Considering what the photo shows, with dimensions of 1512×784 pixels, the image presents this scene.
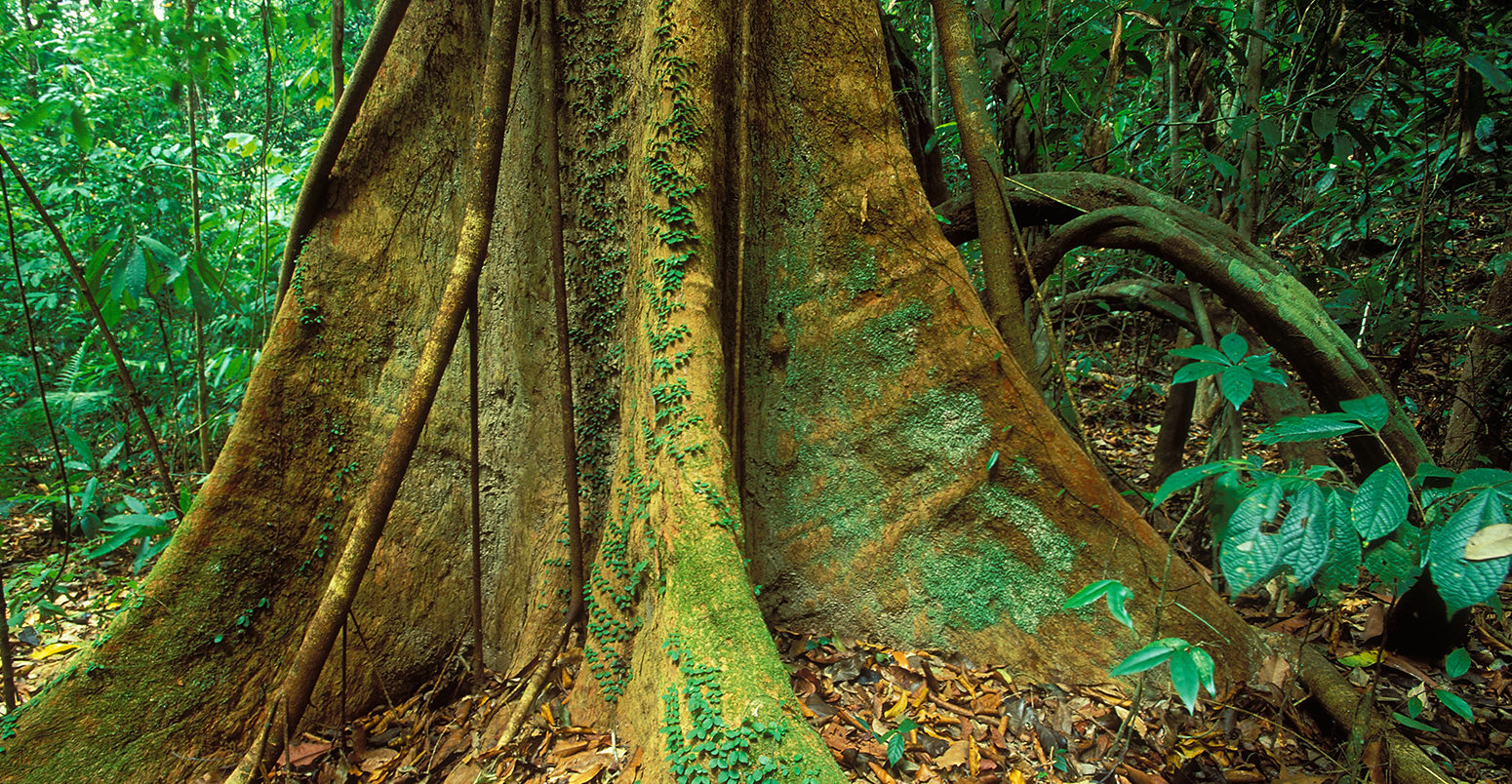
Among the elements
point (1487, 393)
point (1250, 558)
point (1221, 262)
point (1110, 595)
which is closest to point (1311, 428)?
point (1250, 558)

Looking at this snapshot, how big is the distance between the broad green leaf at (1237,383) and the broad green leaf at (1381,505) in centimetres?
27

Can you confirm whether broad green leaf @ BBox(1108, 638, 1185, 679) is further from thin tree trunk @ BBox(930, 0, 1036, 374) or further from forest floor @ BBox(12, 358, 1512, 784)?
thin tree trunk @ BBox(930, 0, 1036, 374)

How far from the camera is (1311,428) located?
56.9 inches

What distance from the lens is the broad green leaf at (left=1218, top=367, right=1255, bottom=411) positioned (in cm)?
153

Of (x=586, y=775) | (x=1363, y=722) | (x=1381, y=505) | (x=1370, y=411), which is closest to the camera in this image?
(x=1381, y=505)

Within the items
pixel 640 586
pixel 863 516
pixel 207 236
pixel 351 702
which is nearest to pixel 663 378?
pixel 640 586

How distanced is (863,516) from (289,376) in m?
2.25

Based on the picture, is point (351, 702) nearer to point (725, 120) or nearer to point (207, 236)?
point (725, 120)

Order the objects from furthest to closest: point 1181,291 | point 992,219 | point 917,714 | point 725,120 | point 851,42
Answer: point 1181,291 → point 992,219 → point 851,42 → point 725,120 → point 917,714

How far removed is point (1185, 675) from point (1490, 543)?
0.53 meters

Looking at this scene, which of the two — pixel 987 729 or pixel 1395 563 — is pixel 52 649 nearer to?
pixel 987 729

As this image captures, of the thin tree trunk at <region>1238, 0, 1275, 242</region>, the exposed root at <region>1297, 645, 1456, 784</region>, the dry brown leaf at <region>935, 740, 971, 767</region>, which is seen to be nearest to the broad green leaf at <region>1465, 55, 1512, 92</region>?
the thin tree trunk at <region>1238, 0, 1275, 242</region>

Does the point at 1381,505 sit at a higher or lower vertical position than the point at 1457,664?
higher

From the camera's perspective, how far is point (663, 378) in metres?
2.31
